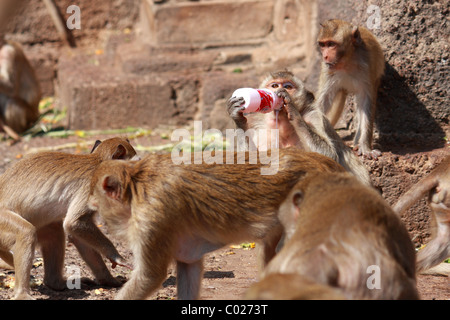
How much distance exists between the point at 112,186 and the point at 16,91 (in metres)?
7.35

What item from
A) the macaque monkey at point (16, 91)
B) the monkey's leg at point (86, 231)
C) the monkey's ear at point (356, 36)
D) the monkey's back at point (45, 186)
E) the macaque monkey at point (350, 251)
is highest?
the macaque monkey at point (16, 91)

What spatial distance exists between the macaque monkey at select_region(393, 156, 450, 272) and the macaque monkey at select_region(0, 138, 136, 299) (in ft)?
6.93

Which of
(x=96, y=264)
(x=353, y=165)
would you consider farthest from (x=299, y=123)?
(x=96, y=264)

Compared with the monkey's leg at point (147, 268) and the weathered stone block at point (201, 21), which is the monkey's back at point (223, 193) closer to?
the monkey's leg at point (147, 268)

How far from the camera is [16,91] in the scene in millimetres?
10695

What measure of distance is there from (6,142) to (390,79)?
19.7 ft

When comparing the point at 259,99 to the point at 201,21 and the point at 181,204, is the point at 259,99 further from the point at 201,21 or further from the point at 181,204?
the point at 201,21

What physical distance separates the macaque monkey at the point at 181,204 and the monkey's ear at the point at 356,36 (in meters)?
2.85

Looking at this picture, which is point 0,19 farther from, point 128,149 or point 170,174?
point 170,174

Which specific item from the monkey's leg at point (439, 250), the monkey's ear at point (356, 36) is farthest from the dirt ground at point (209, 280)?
the monkey's ear at point (356, 36)

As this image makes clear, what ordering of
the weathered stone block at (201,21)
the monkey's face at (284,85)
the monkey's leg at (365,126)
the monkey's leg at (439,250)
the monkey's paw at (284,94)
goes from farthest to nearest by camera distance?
the weathered stone block at (201,21) < the monkey's leg at (365,126) < the monkey's face at (284,85) < the monkey's paw at (284,94) < the monkey's leg at (439,250)

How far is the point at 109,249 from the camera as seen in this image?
4762mm

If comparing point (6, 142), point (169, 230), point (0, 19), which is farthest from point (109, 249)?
point (6, 142)

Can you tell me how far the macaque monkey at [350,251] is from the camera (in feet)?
10.2
